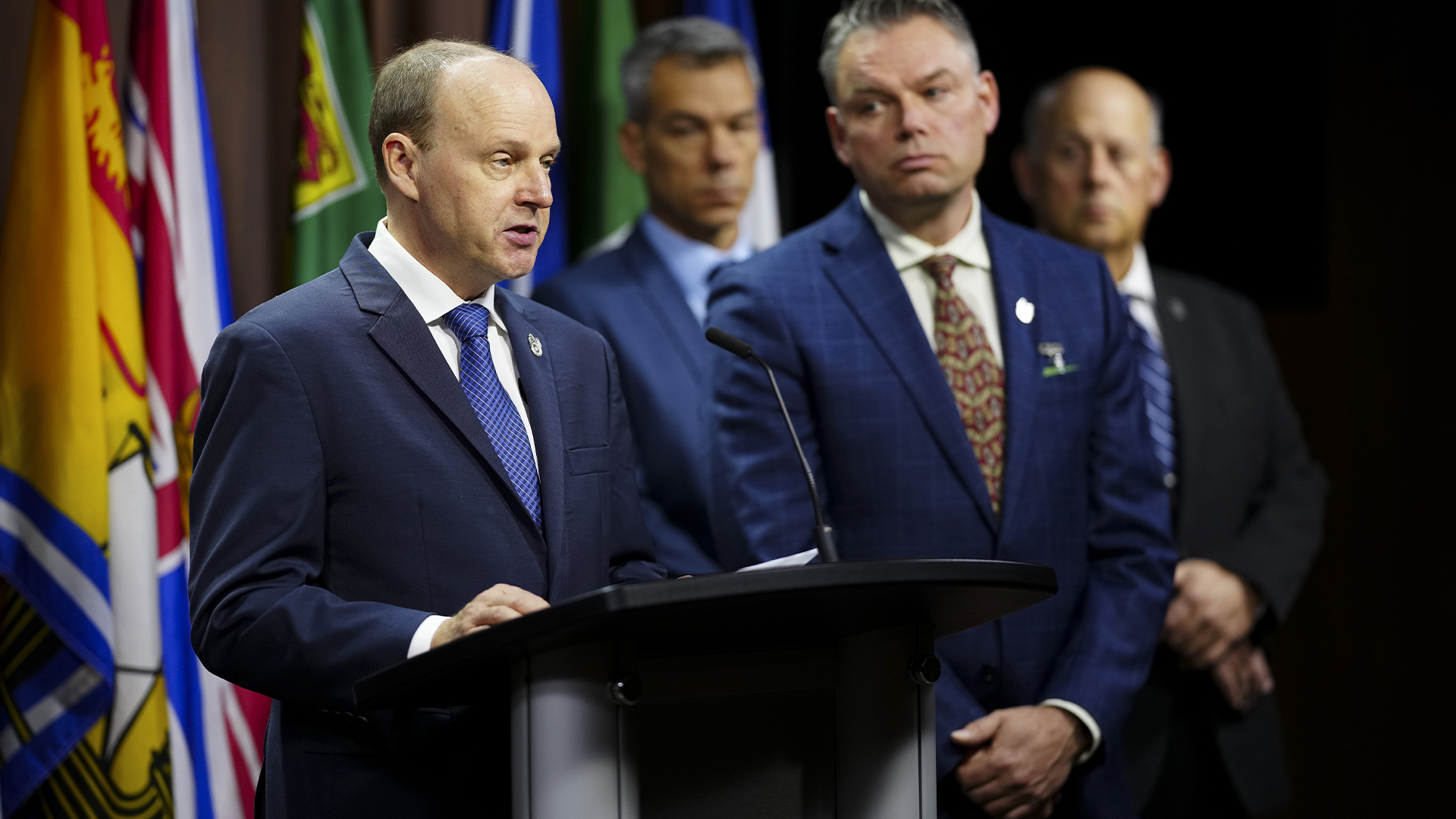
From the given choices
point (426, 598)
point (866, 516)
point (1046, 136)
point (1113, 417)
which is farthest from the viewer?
point (1046, 136)

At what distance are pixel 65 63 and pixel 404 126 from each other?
103cm

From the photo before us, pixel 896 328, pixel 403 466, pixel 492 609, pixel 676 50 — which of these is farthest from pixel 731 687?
pixel 676 50

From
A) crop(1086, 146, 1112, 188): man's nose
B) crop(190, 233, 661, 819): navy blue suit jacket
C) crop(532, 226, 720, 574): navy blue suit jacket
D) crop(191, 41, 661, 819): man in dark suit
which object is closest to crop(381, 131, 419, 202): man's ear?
crop(191, 41, 661, 819): man in dark suit

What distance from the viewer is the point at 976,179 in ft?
12.7

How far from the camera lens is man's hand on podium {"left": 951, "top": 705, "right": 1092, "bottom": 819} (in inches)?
76.4

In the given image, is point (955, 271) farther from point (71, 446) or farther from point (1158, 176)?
point (71, 446)

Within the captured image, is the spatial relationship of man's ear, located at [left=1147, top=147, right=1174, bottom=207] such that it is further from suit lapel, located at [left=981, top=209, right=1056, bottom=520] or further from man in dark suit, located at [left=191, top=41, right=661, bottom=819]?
man in dark suit, located at [left=191, top=41, right=661, bottom=819]

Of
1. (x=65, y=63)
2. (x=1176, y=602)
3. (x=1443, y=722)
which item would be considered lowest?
(x=1443, y=722)

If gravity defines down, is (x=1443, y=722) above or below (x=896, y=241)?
below

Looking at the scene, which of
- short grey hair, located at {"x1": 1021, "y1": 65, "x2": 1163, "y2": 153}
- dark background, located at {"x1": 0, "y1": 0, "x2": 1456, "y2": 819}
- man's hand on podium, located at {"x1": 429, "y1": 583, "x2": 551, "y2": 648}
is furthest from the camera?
dark background, located at {"x1": 0, "y1": 0, "x2": 1456, "y2": 819}

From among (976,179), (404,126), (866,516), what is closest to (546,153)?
(404,126)

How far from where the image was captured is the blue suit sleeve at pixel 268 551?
1371 millimetres

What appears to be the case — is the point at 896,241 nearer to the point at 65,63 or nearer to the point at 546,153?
the point at 546,153

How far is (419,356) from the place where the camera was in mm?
1554
